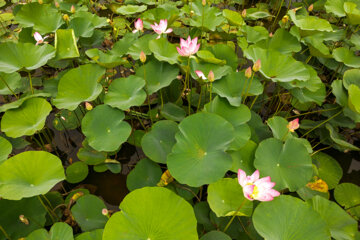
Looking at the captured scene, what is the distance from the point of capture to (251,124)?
177 centimetres

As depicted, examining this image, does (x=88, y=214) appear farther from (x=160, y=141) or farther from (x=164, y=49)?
(x=164, y=49)

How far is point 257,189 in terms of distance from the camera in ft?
3.51

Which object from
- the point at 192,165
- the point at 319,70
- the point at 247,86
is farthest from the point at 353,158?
the point at 192,165

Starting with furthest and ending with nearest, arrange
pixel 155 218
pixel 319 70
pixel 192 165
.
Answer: pixel 319 70 → pixel 192 165 → pixel 155 218

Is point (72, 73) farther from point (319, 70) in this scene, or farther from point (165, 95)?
point (319, 70)

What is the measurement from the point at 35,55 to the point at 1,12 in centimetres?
251

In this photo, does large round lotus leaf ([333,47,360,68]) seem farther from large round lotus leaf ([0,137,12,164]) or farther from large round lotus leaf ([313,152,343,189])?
large round lotus leaf ([0,137,12,164])

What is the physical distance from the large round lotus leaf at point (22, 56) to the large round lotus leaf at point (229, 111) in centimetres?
121

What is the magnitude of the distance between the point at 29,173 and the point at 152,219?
715 mm

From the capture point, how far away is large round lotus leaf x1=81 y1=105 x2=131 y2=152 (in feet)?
5.04

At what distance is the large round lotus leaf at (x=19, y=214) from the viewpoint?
1317 millimetres

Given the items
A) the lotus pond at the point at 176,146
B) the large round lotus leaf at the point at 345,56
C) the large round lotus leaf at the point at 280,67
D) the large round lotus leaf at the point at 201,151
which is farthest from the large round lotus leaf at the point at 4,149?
the large round lotus leaf at the point at 345,56

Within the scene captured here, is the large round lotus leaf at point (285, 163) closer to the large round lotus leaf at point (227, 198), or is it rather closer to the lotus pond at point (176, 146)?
the lotus pond at point (176, 146)

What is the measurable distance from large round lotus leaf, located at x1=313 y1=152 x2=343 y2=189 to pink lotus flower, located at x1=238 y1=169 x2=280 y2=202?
988mm
